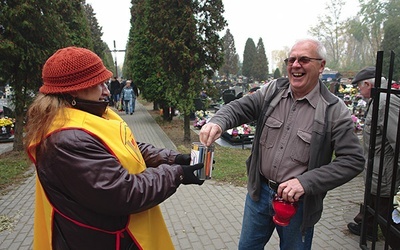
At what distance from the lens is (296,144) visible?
197 centimetres

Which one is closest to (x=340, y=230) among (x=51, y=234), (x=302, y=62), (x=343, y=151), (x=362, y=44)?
(x=343, y=151)

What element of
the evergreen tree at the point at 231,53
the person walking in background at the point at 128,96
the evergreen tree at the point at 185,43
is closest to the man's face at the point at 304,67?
the evergreen tree at the point at 185,43

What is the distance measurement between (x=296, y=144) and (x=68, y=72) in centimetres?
142

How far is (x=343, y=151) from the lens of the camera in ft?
5.93

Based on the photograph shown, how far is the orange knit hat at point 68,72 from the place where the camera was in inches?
58.1

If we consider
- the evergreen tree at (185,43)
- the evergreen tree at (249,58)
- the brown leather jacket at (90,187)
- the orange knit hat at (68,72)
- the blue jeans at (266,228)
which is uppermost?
A: the evergreen tree at (249,58)

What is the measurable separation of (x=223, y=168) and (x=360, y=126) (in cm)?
577

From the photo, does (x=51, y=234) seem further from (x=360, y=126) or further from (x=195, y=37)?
(x=360, y=126)

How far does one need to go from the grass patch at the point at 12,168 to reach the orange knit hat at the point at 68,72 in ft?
14.7

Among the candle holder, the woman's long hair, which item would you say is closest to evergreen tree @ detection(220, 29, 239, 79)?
the candle holder

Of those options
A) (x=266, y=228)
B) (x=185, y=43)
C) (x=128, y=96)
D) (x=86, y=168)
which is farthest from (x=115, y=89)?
(x=86, y=168)

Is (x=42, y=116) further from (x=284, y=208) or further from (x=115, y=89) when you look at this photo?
(x=115, y=89)

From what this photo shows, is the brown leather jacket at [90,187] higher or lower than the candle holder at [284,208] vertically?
higher

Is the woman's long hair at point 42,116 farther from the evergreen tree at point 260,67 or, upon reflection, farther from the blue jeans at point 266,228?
the evergreen tree at point 260,67
